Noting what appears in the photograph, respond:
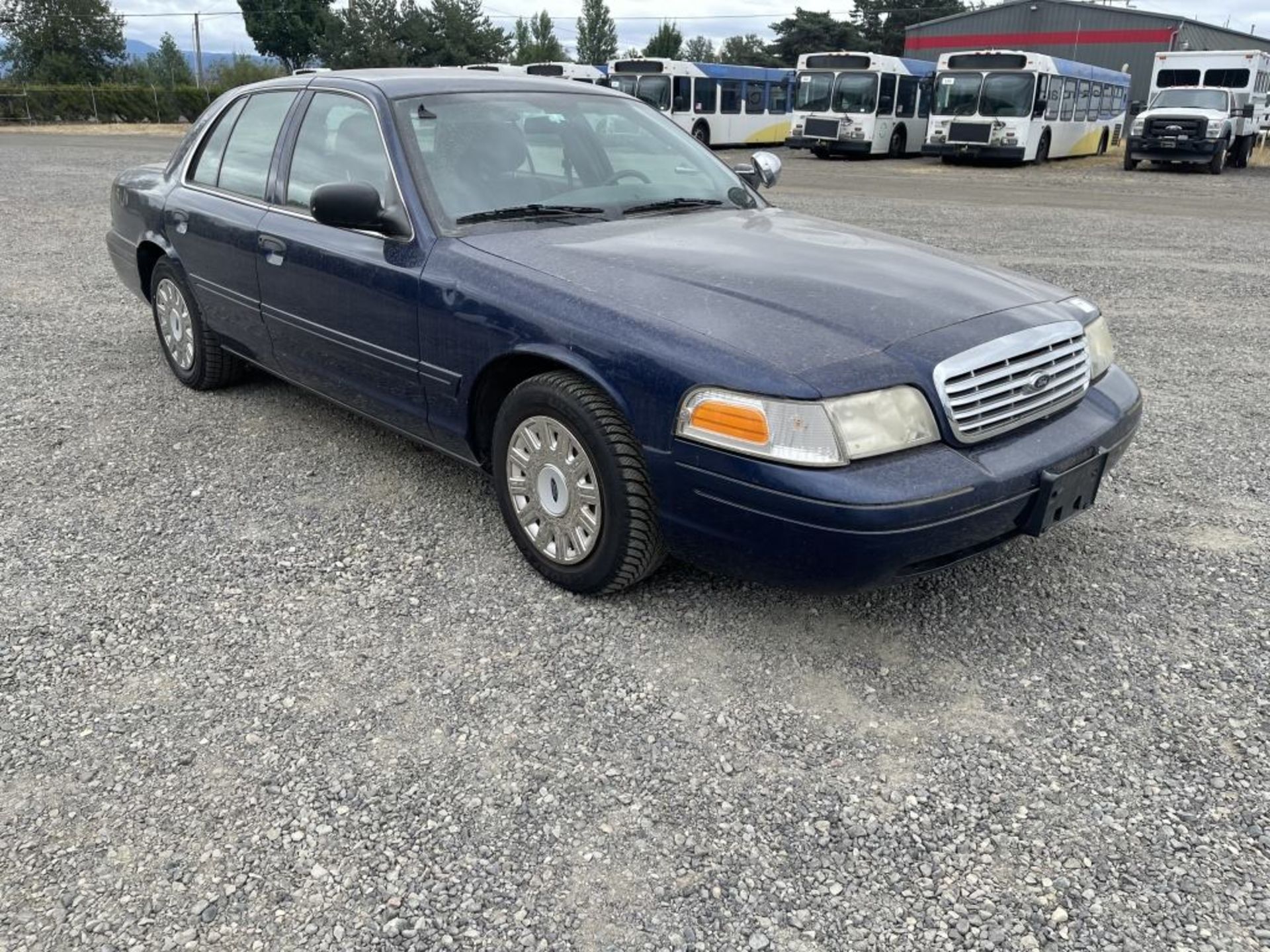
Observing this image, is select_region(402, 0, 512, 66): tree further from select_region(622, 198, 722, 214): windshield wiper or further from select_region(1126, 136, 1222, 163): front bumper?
select_region(622, 198, 722, 214): windshield wiper

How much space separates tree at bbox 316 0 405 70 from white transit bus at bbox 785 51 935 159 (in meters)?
41.2

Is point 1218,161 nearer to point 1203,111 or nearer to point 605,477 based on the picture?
point 1203,111

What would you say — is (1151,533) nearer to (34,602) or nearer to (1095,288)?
(34,602)

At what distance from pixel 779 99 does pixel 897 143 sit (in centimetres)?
573

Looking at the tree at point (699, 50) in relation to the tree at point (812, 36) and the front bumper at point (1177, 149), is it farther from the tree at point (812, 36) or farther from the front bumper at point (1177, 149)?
the front bumper at point (1177, 149)

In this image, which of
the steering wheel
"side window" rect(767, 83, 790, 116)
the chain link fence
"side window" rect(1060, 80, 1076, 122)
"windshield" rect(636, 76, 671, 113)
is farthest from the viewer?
the chain link fence

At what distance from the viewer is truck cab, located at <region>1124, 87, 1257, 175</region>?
23.9m

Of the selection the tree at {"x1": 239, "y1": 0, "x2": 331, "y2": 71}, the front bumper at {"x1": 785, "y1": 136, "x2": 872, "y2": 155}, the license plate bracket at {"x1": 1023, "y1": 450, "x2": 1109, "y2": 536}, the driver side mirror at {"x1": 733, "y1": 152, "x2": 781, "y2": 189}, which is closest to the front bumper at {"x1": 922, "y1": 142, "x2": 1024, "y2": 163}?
the front bumper at {"x1": 785, "y1": 136, "x2": 872, "y2": 155}

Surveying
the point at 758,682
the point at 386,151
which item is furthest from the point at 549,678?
the point at 386,151

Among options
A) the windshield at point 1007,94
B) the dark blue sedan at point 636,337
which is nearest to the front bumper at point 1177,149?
the windshield at point 1007,94

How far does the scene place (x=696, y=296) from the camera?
311 cm

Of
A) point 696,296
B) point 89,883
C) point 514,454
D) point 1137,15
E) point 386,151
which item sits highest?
point 1137,15

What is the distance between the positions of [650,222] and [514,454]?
1.12 meters

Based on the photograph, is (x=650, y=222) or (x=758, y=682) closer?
(x=758, y=682)
